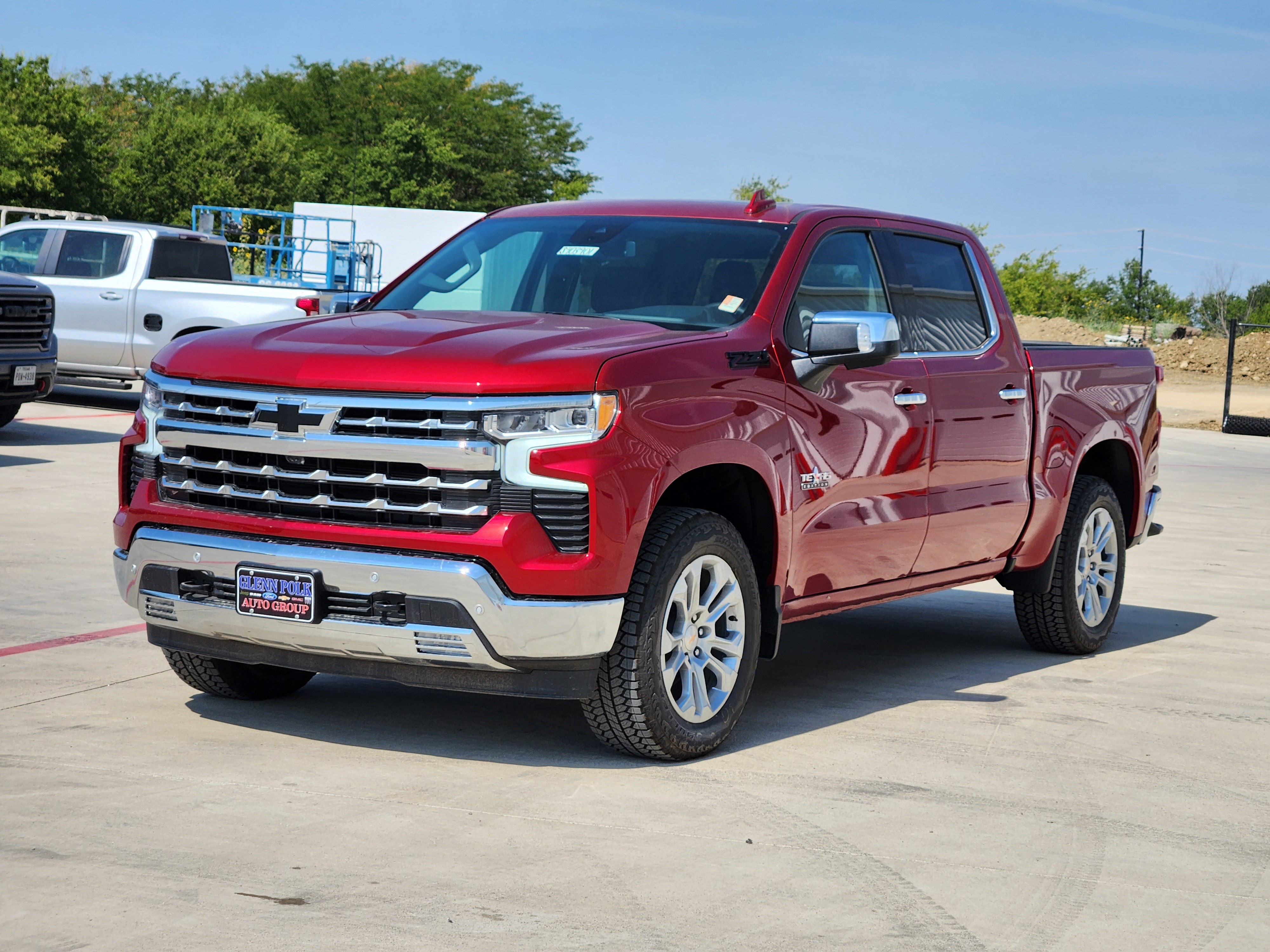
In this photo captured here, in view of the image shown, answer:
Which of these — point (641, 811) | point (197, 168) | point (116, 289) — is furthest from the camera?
point (197, 168)

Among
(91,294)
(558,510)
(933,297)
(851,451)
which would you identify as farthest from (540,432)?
(91,294)

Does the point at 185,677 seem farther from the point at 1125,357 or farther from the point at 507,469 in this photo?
the point at 1125,357

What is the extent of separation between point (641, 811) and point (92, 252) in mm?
15760

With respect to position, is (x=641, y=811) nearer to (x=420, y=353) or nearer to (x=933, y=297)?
(x=420, y=353)

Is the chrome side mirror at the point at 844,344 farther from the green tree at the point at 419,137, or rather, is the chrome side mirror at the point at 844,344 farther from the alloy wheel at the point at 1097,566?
the green tree at the point at 419,137

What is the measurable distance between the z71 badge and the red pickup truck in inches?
0.5

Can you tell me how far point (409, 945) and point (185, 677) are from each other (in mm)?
2670

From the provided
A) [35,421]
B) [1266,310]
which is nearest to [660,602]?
[35,421]

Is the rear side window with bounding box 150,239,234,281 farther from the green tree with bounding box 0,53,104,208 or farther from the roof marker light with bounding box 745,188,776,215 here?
the green tree with bounding box 0,53,104,208

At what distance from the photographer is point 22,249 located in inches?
747

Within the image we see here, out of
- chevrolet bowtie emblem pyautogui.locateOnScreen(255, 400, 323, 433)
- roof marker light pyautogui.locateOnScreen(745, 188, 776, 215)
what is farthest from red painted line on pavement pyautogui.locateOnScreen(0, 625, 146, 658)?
roof marker light pyautogui.locateOnScreen(745, 188, 776, 215)

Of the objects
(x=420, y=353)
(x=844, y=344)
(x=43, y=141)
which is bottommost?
(x=420, y=353)

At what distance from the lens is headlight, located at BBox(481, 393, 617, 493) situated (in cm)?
493

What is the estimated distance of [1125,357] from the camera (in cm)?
841
